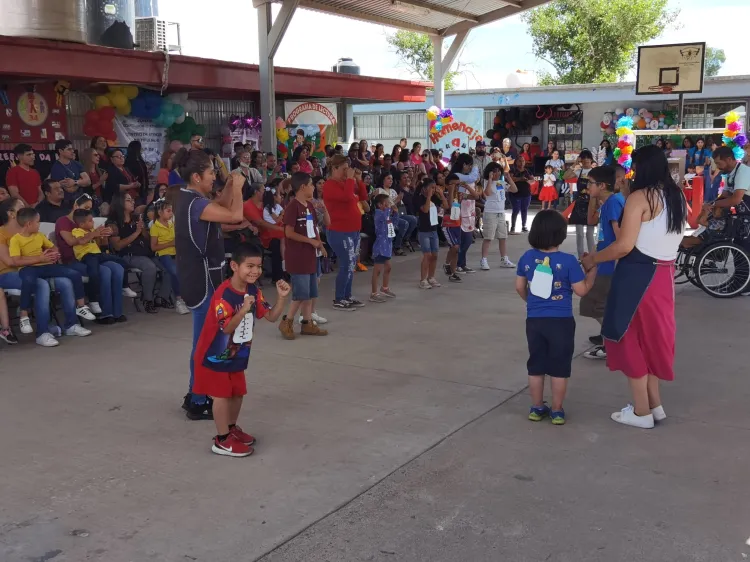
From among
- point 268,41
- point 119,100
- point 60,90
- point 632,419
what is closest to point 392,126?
point 268,41

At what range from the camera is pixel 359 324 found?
24.7 ft

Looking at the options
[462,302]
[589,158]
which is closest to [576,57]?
[589,158]

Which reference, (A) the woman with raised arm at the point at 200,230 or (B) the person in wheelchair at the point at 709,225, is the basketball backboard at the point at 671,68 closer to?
(B) the person in wheelchair at the point at 709,225

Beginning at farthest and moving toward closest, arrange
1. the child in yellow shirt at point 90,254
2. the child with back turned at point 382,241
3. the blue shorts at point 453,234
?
the blue shorts at point 453,234
the child with back turned at point 382,241
the child in yellow shirt at point 90,254

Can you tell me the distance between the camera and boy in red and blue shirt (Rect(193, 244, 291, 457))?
414 cm

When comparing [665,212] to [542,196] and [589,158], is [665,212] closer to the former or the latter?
[589,158]

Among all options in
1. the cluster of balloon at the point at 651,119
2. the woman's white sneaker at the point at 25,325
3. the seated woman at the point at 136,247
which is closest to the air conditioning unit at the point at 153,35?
the seated woman at the point at 136,247

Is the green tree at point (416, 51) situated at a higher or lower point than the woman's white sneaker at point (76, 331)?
higher

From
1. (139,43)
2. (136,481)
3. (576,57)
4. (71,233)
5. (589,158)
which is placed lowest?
(136,481)

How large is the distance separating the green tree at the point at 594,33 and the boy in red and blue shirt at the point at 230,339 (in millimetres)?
33669

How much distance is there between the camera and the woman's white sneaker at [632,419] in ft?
15.1

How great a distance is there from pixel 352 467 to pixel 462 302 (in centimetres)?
464

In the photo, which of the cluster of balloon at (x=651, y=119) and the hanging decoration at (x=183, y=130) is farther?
the cluster of balloon at (x=651, y=119)

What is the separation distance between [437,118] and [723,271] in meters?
10.1
